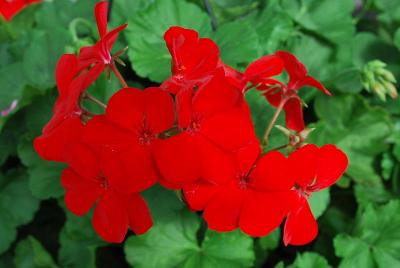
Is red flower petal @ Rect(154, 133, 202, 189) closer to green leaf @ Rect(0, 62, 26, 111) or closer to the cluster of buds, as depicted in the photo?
the cluster of buds

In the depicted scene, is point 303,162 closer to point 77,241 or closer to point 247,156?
point 247,156

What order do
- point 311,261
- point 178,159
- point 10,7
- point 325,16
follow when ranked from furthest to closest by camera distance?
point 10,7
point 325,16
point 311,261
point 178,159

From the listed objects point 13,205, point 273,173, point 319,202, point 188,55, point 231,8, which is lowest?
point 319,202

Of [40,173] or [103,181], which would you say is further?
[40,173]

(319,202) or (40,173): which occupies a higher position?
(40,173)

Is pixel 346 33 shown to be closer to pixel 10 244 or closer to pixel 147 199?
pixel 147 199

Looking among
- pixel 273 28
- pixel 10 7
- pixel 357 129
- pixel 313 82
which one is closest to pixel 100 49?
pixel 313 82
